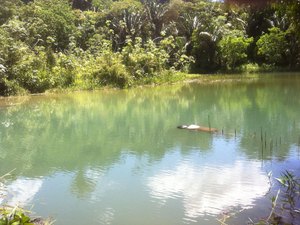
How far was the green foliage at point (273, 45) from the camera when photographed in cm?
2465

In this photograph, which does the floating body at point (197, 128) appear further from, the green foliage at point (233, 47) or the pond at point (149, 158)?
the green foliage at point (233, 47)

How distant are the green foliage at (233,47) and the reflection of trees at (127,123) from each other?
841 cm

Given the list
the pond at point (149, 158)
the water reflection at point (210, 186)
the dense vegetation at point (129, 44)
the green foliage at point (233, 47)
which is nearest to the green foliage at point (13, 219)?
the pond at point (149, 158)

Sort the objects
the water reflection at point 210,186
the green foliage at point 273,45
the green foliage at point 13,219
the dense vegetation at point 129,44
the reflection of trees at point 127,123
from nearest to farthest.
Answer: the green foliage at point 13,219 < the water reflection at point 210,186 < the reflection of trees at point 127,123 < the dense vegetation at point 129,44 < the green foliage at point 273,45

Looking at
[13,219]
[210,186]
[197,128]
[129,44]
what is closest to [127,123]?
[197,128]

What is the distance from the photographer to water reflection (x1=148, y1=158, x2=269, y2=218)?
4.89 meters

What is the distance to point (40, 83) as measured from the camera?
18.2 metres

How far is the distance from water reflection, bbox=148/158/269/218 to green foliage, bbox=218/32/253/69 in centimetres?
1903

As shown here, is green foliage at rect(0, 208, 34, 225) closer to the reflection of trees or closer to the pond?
the pond

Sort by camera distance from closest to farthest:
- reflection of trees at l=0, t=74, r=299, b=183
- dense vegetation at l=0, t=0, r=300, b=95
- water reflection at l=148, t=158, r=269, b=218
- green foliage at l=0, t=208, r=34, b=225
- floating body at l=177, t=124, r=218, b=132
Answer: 1. green foliage at l=0, t=208, r=34, b=225
2. water reflection at l=148, t=158, r=269, b=218
3. reflection of trees at l=0, t=74, r=299, b=183
4. floating body at l=177, t=124, r=218, b=132
5. dense vegetation at l=0, t=0, r=300, b=95

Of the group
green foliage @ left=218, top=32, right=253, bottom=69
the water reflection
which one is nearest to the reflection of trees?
the water reflection

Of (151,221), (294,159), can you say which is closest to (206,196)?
(151,221)

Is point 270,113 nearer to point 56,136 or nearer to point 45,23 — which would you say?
point 56,136

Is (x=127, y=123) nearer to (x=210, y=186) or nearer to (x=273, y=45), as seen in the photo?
(x=210, y=186)
